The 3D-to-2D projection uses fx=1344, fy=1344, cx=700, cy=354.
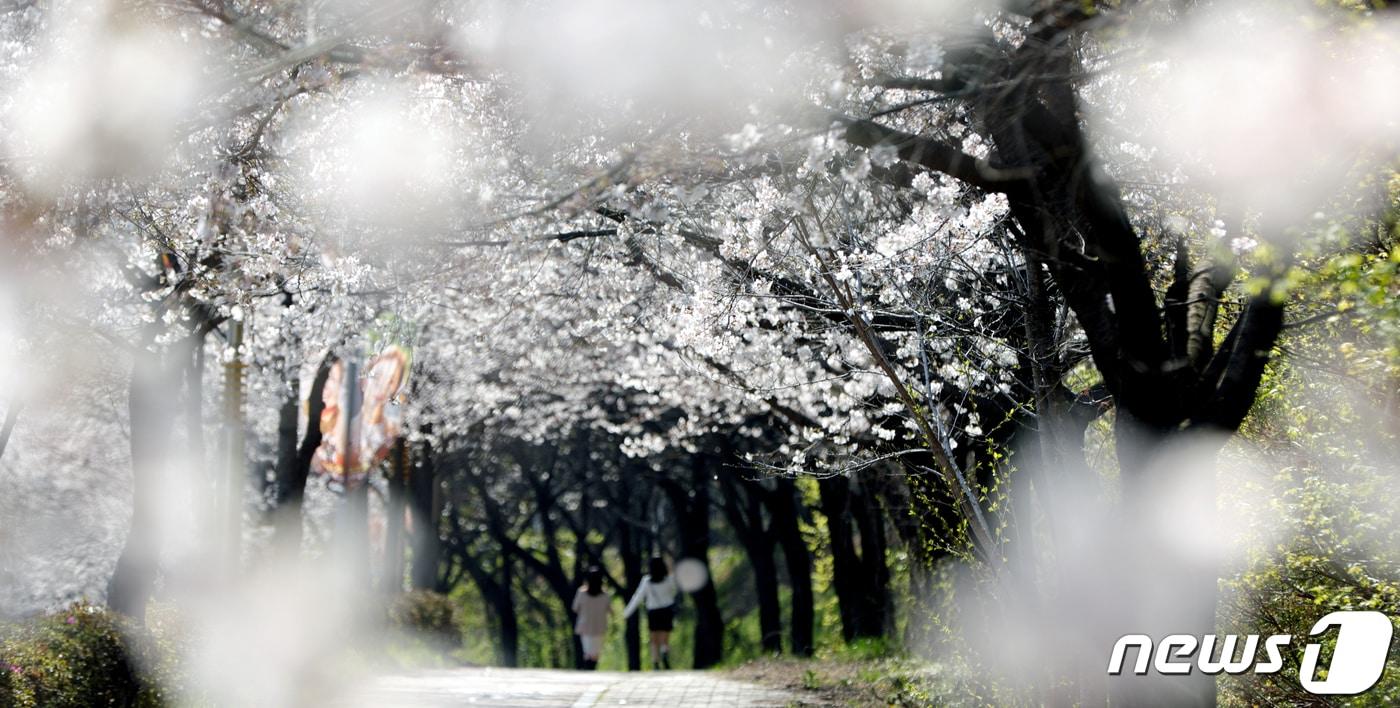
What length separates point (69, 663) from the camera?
941 centimetres

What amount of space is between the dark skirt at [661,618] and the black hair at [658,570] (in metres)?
0.45

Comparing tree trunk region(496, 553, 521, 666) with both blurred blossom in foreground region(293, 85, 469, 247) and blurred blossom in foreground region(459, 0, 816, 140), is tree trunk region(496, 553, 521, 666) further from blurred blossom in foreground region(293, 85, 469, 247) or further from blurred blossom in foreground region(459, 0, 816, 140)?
blurred blossom in foreground region(459, 0, 816, 140)

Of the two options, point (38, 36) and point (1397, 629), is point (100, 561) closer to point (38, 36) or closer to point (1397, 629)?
point (38, 36)

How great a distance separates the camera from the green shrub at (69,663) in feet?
28.5

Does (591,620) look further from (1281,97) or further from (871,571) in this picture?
(1281,97)

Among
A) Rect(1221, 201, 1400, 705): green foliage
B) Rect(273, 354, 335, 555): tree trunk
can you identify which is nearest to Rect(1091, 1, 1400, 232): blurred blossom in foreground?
Rect(1221, 201, 1400, 705): green foliage

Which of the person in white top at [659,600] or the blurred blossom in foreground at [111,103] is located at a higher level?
the blurred blossom in foreground at [111,103]

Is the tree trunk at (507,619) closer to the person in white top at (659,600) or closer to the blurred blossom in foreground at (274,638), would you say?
the person in white top at (659,600)

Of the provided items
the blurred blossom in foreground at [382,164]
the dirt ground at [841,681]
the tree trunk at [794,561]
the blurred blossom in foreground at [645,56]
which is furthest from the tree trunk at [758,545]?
the blurred blossom in foreground at [645,56]

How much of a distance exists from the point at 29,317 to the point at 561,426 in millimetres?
13558

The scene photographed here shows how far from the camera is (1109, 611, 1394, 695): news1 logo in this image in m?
6.66

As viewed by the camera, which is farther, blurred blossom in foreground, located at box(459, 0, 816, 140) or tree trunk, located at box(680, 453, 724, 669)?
tree trunk, located at box(680, 453, 724, 669)

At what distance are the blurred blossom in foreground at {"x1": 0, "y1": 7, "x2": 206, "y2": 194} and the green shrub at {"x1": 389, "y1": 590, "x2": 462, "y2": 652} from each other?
1482cm

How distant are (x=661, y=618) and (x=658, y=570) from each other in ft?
2.58
